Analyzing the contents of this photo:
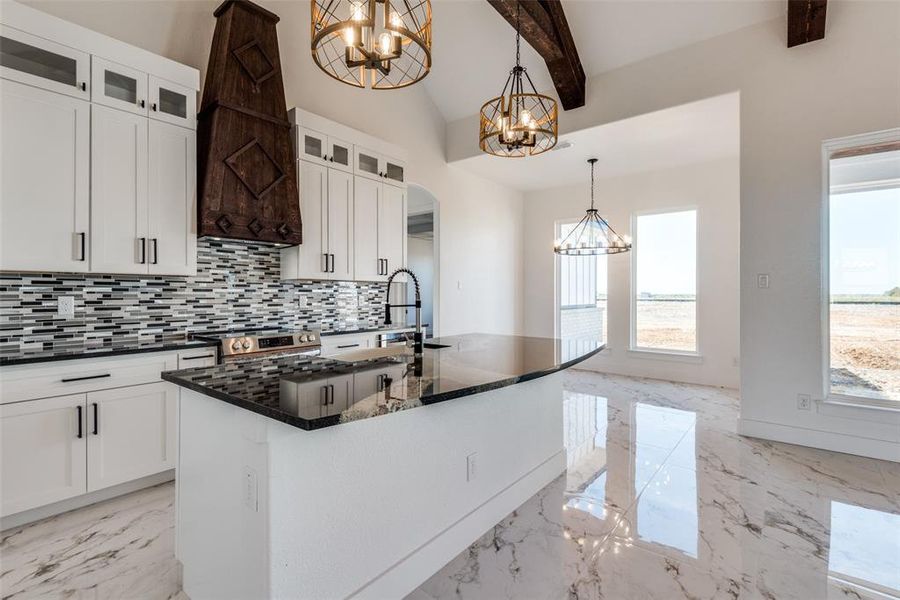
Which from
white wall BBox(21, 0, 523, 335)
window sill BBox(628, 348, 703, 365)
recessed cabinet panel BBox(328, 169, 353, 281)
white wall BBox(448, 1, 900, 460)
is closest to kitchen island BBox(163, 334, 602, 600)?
recessed cabinet panel BBox(328, 169, 353, 281)

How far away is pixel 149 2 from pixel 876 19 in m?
5.21

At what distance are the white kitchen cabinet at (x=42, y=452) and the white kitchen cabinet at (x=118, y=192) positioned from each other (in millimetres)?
826

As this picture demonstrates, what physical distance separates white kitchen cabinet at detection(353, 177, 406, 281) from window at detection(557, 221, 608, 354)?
3.31 metres

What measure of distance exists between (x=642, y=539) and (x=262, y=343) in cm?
265

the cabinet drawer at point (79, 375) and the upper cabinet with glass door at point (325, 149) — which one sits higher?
the upper cabinet with glass door at point (325, 149)

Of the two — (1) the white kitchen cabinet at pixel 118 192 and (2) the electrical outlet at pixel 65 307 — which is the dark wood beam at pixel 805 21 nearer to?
(1) the white kitchen cabinet at pixel 118 192

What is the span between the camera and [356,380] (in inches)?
60.1

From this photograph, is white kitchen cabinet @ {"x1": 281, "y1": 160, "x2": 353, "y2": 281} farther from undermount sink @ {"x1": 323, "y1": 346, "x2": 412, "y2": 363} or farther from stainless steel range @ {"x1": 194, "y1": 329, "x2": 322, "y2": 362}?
undermount sink @ {"x1": 323, "y1": 346, "x2": 412, "y2": 363}

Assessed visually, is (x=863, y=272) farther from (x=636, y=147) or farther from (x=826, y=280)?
(x=636, y=147)

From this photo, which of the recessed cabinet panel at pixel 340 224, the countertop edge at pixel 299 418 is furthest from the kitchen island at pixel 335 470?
the recessed cabinet panel at pixel 340 224

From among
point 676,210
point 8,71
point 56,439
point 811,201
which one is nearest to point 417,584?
point 56,439

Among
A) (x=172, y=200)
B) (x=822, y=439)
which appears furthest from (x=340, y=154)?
(x=822, y=439)

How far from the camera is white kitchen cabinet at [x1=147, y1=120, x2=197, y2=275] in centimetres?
275

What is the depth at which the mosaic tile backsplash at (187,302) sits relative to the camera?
252 centimetres
